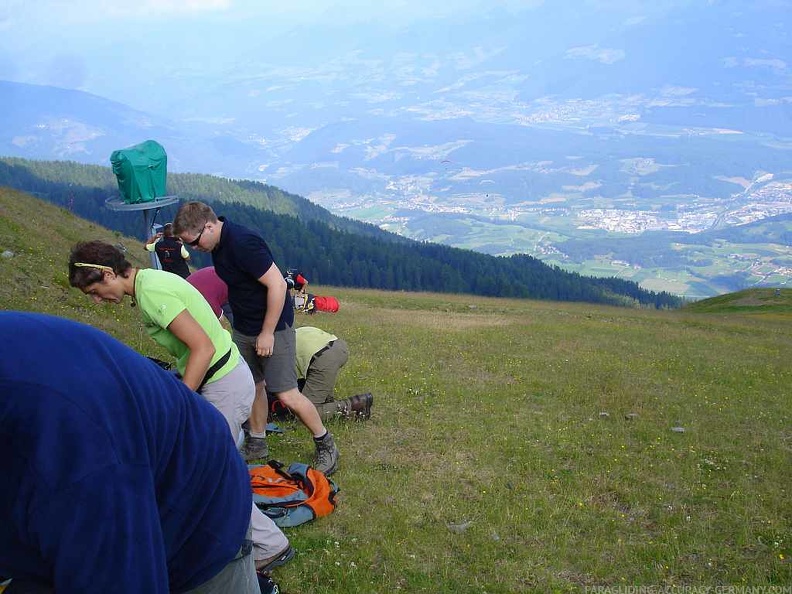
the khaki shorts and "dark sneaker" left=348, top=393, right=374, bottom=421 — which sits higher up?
the khaki shorts

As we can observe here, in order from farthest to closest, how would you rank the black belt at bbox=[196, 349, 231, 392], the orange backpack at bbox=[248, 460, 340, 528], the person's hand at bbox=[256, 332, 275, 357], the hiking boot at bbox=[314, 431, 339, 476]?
the hiking boot at bbox=[314, 431, 339, 476] → the person's hand at bbox=[256, 332, 275, 357] → the orange backpack at bbox=[248, 460, 340, 528] → the black belt at bbox=[196, 349, 231, 392]

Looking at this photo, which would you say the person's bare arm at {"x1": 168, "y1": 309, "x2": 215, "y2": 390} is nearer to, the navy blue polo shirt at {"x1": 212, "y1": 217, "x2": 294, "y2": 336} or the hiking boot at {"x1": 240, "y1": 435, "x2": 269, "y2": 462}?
the navy blue polo shirt at {"x1": 212, "y1": 217, "x2": 294, "y2": 336}

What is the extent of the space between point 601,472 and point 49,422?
801 cm

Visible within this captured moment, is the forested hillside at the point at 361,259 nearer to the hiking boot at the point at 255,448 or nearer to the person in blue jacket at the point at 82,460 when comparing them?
the hiking boot at the point at 255,448

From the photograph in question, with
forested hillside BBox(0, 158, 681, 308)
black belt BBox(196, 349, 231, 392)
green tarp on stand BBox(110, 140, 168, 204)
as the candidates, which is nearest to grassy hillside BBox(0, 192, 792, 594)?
black belt BBox(196, 349, 231, 392)

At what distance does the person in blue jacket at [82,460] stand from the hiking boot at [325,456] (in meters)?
5.58

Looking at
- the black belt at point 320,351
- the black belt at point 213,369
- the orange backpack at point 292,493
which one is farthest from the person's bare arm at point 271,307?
the black belt at point 320,351

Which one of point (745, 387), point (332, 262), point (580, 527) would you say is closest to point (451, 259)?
point (332, 262)

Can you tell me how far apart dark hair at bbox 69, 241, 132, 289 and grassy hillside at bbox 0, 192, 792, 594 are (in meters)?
3.03

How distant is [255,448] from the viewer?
8398mm

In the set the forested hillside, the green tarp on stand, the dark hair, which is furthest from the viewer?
the forested hillside

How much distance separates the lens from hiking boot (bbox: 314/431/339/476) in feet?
26.1

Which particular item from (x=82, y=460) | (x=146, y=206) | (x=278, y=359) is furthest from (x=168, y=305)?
(x=146, y=206)

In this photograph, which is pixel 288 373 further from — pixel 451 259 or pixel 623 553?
pixel 451 259
